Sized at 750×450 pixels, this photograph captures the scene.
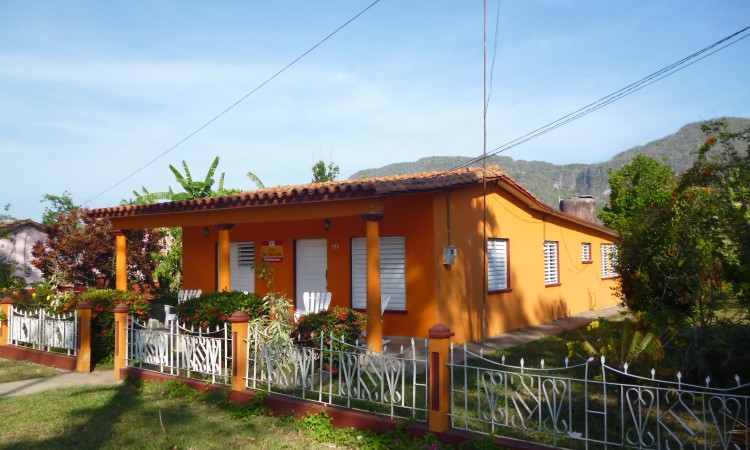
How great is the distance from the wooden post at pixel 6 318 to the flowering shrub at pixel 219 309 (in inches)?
158

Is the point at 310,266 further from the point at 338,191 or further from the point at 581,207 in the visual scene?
the point at 581,207

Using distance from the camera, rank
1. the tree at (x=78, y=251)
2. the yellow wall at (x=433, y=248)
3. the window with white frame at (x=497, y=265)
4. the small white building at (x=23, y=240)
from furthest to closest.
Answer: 1. the small white building at (x=23, y=240)
2. the tree at (x=78, y=251)
3. the window with white frame at (x=497, y=265)
4. the yellow wall at (x=433, y=248)

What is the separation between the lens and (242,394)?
6.68 meters

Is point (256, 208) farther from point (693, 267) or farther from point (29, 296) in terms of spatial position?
point (693, 267)

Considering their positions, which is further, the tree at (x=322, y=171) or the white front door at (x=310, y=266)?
the tree at (x=322, y=171)

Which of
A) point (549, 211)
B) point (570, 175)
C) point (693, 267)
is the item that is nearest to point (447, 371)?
point (693, 267)

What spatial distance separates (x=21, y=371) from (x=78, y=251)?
780cm

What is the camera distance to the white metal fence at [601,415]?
431 centimetres

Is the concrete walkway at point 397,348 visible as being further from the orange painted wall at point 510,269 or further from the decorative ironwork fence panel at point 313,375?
the decorative ironwork fence panel at point 313,375

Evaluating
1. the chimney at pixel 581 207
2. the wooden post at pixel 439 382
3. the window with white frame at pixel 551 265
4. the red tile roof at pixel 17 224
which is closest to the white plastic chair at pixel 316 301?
the wooden post at pixel 439 382

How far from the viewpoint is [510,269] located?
42.1 ft

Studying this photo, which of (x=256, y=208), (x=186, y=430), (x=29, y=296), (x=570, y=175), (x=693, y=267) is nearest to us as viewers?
(x=186, y=430)

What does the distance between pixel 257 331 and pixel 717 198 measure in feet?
18.3

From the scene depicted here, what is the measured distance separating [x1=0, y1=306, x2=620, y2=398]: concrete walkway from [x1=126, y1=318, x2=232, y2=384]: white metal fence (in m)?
0.55
